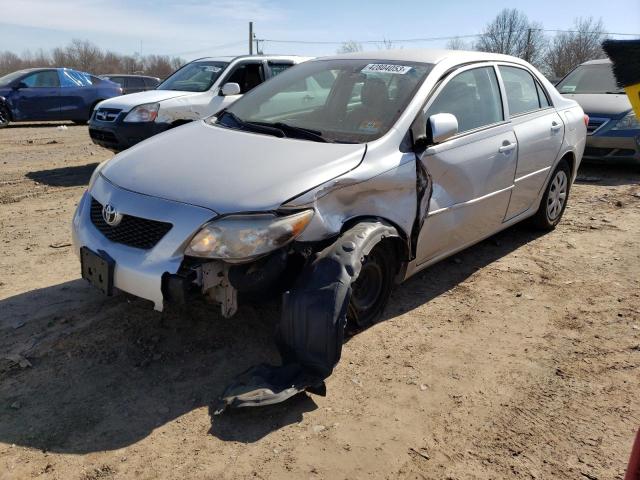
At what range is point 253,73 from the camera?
29.4 ft

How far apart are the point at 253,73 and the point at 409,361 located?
22.0 feet

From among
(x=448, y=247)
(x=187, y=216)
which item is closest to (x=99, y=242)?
(x=187, y=216)

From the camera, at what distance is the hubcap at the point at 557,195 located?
559 centimetres

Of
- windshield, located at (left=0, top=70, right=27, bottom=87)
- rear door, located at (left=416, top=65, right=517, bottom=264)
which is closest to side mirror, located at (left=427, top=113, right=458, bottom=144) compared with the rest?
rear door, located at (left=416, top=65, right=517, bottom=264)

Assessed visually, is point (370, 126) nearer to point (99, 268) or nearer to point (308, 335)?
point (308, 335)

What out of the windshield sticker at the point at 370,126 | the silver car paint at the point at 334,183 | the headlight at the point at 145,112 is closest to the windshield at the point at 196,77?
the headlight at the point at 145,112

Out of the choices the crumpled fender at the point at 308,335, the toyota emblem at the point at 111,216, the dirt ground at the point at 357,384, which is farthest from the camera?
the toyota emblem at the point at 111,216

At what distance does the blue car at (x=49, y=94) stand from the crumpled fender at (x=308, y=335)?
43.7 feet

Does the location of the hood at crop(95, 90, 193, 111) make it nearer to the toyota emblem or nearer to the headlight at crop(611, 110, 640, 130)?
the toyota emblem

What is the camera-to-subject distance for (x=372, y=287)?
3.60m

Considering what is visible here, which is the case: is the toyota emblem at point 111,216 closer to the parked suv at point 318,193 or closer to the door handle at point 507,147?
the parked suv at point 318,193

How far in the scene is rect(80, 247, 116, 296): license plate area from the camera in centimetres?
308

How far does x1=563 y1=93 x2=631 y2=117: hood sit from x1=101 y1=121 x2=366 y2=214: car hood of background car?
6759mm

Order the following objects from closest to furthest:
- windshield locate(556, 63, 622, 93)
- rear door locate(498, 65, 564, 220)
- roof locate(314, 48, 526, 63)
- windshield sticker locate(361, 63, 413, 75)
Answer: windshield sticker locate(361, 63, 413, 75) < roof locate(314, 48, 526, 63) < rear door locate(498, 65, 564, 220) < windshield locate(556, 63, 622, 93)
